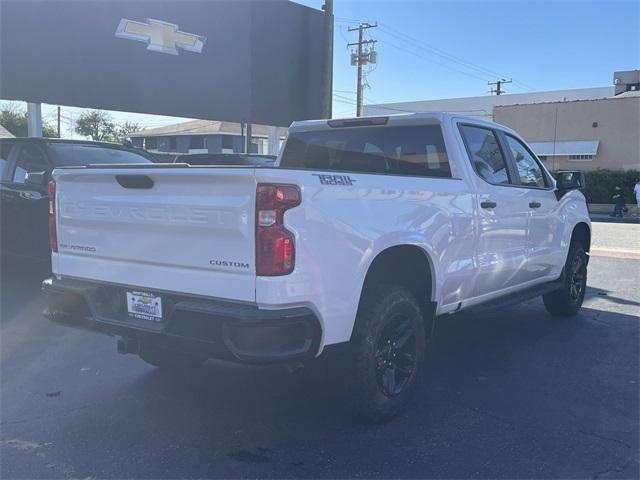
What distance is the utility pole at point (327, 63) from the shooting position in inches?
609

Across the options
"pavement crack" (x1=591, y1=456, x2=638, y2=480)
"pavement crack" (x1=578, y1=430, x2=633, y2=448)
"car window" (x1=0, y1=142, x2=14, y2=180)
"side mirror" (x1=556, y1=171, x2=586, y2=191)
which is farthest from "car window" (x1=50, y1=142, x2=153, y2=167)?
"pavement crack" (x1=591, y1=456, x2=638, y2=480)

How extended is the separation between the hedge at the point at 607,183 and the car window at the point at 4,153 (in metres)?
25.5

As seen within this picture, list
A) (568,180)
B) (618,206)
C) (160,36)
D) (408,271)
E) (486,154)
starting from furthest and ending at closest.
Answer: (618,206), (160,36), (568,180), (486,154), (408,271)

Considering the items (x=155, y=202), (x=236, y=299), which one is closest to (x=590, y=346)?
(x=236, y=299)

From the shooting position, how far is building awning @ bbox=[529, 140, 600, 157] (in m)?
29.4

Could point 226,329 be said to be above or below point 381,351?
above

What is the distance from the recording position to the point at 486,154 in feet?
17.2

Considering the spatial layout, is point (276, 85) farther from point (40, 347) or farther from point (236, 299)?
point (236, 299)

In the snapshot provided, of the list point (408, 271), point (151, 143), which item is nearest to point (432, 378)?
point (408, 271)

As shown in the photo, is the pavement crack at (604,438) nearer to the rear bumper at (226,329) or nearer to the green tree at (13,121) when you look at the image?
the rear bumper at (226,329)

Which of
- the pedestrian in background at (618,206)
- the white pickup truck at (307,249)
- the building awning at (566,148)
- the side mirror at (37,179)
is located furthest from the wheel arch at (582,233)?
the building awning at (566,148)

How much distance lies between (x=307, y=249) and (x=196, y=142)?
1786 inches

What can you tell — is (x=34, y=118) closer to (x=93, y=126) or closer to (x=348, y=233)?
(x=348, y=233)

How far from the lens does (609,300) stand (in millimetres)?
7770
